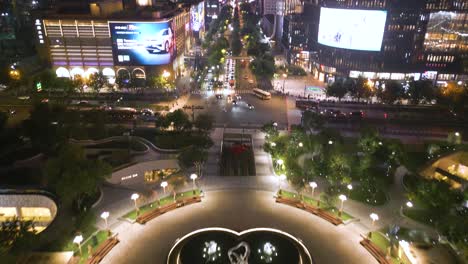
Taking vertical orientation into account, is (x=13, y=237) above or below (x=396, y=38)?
below

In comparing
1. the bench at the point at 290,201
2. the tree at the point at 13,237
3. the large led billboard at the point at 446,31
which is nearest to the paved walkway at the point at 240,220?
the bench at the point at 290,201

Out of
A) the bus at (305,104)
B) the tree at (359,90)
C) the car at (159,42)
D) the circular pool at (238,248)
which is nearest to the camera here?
the circular pool at (238,248)

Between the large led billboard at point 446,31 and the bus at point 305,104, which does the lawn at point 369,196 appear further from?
the large led billboard at point 446,31

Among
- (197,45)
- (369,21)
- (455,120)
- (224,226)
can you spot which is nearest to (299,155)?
(224,226)

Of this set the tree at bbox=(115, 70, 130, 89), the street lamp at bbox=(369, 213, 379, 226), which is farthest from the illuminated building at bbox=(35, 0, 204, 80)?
the street lamp at bbox=(369, 213, 379, 226)

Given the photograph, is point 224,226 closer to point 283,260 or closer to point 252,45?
point 283,260

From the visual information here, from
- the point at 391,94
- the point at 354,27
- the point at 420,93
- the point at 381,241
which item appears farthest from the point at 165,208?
the point at 354,27

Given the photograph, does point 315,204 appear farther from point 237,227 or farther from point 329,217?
point 237,227
